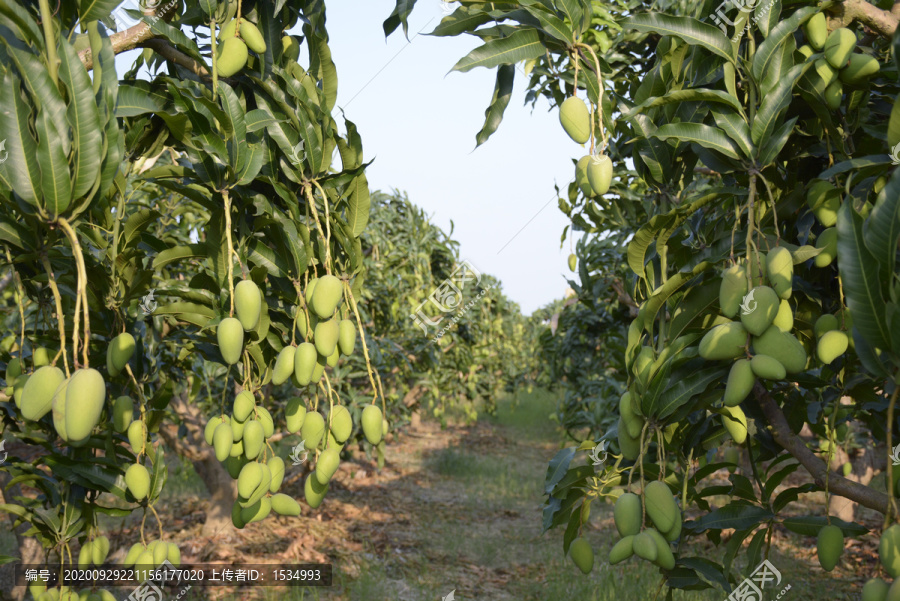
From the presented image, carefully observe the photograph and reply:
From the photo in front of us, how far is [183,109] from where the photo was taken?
3.24 feet

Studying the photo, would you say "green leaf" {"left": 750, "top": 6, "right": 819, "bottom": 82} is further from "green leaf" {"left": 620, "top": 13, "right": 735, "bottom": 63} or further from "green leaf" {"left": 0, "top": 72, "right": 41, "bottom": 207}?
"green leaf" {"left": 0, "top": 72, "right": 41, "bottom": 207}

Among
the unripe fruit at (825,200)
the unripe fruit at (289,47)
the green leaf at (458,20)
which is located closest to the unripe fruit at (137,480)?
the unripe fruit at (289,47)

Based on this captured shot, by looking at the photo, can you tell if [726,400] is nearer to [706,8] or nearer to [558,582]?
[706,8]

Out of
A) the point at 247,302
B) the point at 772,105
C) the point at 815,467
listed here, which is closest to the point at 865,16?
the point at 772,105

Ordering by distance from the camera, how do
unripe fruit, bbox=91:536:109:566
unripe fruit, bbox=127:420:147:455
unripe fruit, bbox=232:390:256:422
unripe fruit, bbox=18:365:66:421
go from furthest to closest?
unripe fruit, bbox=91:536:109:566 → unripe fruit, bbox=127:420:147:455 → unripe fruit, bbox=232:390:256:422 → unripe fruit, bbox=18:365:66:421

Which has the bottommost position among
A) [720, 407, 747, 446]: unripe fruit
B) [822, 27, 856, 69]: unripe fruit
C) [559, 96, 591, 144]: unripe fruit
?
[720, 407, 747, 446]: unripe fruit

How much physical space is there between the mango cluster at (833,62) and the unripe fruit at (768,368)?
0.46 metres

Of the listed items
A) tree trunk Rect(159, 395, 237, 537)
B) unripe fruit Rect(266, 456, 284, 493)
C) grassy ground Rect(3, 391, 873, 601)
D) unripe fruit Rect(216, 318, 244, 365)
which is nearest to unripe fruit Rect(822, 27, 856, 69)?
unripe fruit Rect(216, 318, 244, 365)

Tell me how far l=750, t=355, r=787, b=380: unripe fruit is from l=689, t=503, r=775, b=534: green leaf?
1.36 ft

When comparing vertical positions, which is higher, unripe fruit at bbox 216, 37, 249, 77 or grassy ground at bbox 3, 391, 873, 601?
unripe fruit at bbox 216, 37, 249, 77

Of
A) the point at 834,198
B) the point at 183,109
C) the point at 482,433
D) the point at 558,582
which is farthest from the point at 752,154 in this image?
the point at 482,433

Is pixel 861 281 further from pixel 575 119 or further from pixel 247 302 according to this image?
pixel 247 302

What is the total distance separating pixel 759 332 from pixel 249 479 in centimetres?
81

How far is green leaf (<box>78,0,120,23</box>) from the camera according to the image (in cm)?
82
